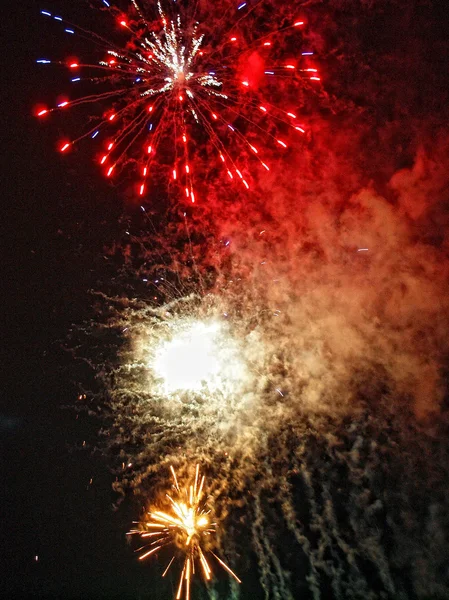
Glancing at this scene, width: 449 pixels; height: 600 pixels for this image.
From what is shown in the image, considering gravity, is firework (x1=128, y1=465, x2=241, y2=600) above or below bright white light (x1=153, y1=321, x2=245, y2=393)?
below

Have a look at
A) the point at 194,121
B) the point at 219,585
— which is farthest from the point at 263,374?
the point at 219,585

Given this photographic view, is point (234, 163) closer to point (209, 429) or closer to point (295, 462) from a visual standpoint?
point (209, 429)

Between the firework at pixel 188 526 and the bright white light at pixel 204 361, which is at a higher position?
→ the bright white light at pixel 204 361

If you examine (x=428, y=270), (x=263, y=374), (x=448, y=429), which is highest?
(x=428, y=270)
